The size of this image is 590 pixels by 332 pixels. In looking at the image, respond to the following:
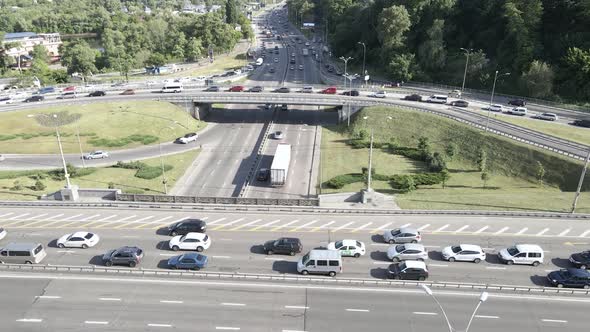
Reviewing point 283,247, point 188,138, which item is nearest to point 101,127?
point 188,138

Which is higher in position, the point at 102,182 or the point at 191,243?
the point at 191,243

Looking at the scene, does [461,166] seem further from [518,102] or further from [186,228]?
[186,228]

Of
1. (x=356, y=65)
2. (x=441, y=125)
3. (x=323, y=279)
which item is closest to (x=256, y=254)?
(x=323, y=279)

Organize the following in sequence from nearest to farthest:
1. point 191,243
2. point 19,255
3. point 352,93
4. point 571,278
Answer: point 571,278 < point 19,255 < point 191,243 < point 352,93

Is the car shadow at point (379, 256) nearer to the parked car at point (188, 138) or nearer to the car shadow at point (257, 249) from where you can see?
the car shadow at point (257, 249)

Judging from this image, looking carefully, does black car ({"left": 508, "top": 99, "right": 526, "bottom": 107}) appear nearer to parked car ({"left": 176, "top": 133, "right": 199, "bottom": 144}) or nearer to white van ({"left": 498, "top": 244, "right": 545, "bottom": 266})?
white van ({"left": 498, "top": 244, "right": 545, "bottom": 266})

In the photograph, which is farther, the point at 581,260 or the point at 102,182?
the point at 102,182

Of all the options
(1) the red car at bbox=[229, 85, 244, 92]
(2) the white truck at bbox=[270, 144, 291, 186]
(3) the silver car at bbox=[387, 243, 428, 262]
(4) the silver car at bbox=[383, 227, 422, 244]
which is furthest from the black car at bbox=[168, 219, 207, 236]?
(1) the red car at bbox=[229, 85, 244, 92]
